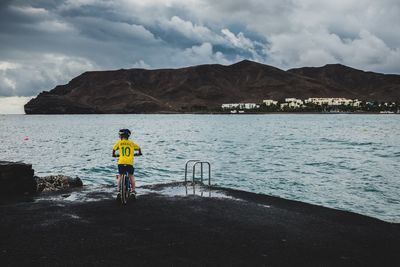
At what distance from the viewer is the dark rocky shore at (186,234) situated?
7.77m

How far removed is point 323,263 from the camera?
25.2ft

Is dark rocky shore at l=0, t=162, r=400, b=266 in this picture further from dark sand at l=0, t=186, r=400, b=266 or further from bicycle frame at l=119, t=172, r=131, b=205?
bicycle frame at l=119, t=172, r=131, b=205


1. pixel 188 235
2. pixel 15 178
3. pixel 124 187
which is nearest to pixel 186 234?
pixel 188 235

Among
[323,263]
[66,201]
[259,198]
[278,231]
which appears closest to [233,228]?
[278,231]

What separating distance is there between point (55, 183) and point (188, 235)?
993 centimetres

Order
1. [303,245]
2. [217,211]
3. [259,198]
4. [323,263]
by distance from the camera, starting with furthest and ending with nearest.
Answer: [259,198], [217,211], [303,245], [323,263]

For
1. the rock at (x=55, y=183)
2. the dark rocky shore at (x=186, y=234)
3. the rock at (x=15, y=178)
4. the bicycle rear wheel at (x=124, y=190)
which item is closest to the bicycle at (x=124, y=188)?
the bicycle rear wheel at (x=124, y=190)

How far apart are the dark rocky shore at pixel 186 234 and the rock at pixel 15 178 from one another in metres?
1.07

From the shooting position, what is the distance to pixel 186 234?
9.43 m

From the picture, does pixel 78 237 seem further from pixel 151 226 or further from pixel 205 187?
pixel 205 187

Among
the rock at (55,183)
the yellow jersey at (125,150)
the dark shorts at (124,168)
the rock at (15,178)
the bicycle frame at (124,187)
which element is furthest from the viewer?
the rock at (55,183)

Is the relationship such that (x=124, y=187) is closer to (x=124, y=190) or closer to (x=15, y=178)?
(x=124, y=190)

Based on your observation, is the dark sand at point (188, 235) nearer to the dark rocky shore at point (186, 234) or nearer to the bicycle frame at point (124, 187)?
the dark rocky shore at point (186, 234)

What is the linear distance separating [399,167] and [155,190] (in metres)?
28.2
